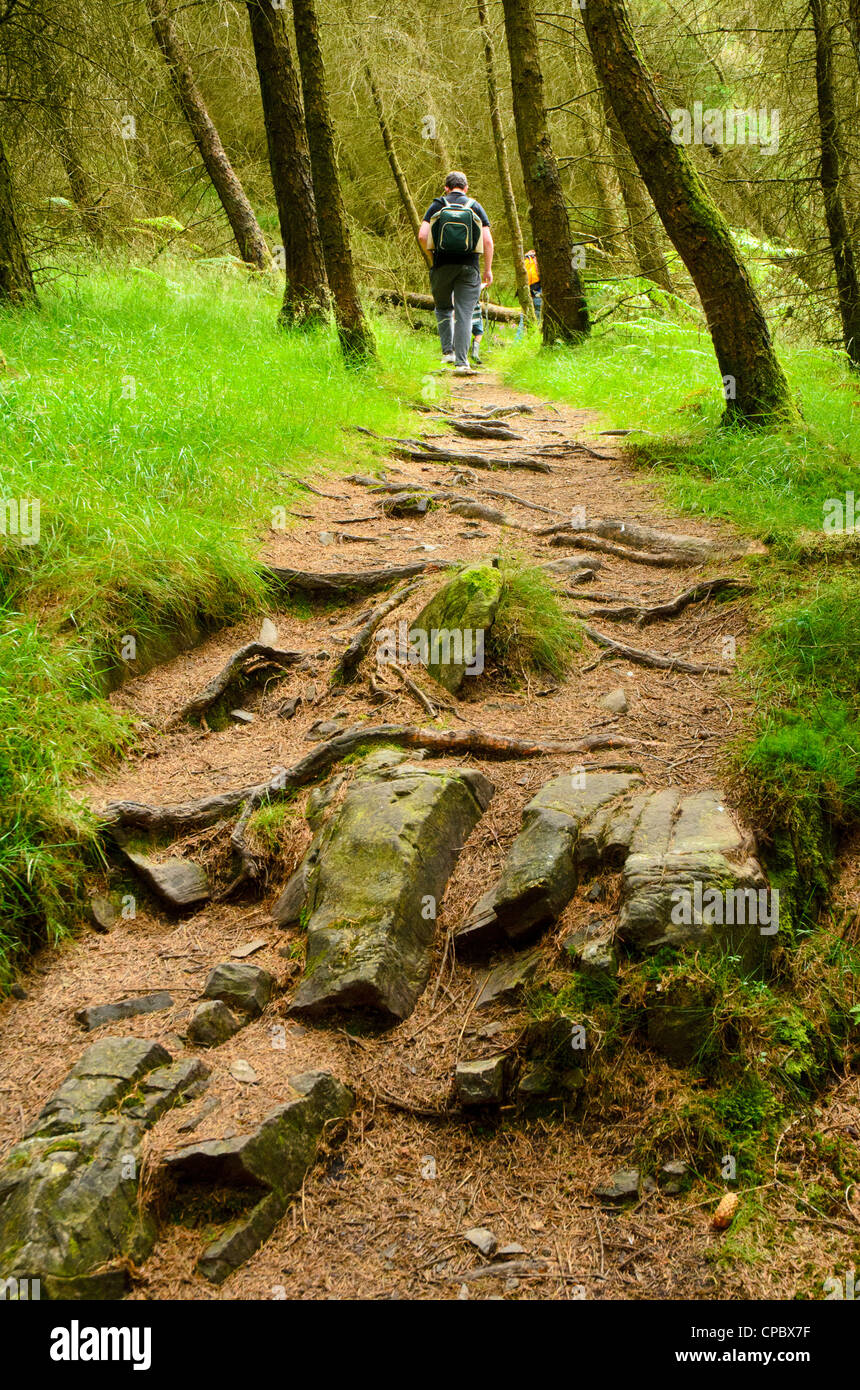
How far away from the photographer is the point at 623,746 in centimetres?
404

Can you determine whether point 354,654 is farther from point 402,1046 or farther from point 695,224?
point 695,224

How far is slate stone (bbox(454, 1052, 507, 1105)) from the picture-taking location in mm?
2734

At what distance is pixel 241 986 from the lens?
122 inches

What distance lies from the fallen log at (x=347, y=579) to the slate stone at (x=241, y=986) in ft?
9.90

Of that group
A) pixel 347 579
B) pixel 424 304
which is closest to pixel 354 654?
pixel 347 579

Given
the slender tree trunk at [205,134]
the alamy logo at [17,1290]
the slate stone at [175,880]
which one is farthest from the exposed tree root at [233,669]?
the slender tree trunk at [205,134]

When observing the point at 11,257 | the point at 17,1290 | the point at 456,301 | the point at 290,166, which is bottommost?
the point at 17,1290

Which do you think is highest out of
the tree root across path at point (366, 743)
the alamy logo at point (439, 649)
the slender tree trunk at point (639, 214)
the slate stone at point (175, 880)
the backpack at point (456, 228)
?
A: the slender tree trunk at point (639, 214)

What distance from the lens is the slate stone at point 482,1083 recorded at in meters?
2.73

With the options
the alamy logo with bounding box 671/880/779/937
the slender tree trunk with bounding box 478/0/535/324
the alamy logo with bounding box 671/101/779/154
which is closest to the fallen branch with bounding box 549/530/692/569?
the alamy logo with bounding box 671/880/779/937

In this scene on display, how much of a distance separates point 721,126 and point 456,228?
24.2 ft

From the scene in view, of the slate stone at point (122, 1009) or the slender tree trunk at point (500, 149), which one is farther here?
the slender tree trunk at point (500, 149)

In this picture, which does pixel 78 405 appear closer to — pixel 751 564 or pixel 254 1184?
pixel 751 564
